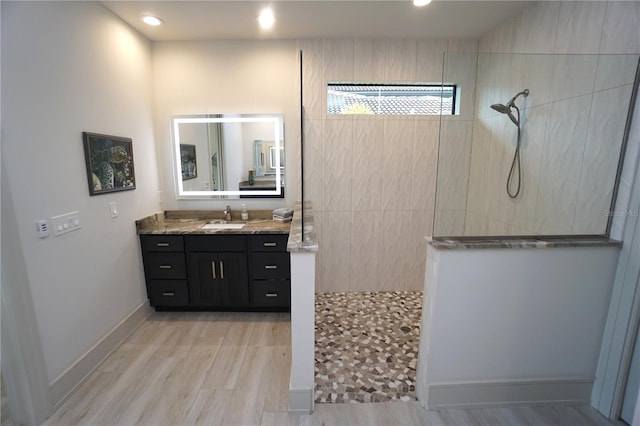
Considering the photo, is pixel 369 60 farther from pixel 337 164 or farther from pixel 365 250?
pixel 365 250

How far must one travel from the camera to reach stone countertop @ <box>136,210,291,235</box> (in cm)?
270

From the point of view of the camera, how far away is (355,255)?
3264 millimetres

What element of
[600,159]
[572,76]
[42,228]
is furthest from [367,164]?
[42,228]

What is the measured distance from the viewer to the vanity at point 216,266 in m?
2.71

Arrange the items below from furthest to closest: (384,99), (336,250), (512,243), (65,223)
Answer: (336,250), (384,99), (65,223), (512,243)

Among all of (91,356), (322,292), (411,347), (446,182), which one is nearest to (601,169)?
(446,182)

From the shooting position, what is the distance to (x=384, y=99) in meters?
3.02

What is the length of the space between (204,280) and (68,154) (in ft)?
4.83

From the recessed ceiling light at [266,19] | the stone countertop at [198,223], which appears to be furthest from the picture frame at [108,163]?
the recessed ceiling light at [266,19]

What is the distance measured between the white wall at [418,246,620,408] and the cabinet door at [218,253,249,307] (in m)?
1.69

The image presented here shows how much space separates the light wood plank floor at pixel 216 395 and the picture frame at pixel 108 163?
133 centimetres

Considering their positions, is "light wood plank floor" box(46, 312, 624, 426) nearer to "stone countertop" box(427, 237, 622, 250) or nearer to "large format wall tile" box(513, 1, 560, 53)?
"stone countertop" box(427, 237, 622, 250)

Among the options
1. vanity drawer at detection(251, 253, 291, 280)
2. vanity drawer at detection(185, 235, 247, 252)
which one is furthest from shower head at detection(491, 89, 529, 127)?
vanity drawer at detection(185, 235, 247, 252)

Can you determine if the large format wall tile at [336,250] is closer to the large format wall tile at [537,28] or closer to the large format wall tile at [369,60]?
the large format wall tile at [369,60]
